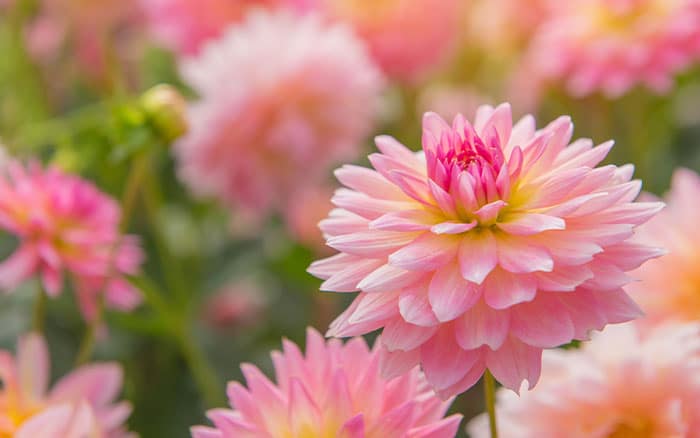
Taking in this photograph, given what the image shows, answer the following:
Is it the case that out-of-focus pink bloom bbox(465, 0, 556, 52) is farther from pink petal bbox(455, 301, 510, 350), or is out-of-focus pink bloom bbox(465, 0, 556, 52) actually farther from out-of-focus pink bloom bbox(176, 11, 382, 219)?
pink petal bbox(455, 301, 510, 350)

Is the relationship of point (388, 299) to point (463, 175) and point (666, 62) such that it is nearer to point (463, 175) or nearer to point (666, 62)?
point (463, 175)

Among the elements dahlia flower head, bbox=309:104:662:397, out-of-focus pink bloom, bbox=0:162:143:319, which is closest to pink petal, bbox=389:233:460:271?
dahlia flower head, bbox=309:104:662:397

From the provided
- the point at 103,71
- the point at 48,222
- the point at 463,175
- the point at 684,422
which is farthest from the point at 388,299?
the point at 103,71

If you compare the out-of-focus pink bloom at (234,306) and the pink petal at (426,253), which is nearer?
the pink petal at (426,253)

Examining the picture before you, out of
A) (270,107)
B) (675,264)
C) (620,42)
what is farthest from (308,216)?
(675,264)

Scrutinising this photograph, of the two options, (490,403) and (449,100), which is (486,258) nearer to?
(490,403)

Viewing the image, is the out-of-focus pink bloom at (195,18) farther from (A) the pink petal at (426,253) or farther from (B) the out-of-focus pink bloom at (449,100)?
(A) the pink petal at (426,253)

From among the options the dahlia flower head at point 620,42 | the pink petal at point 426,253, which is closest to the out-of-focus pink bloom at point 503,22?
the dahlia flower head at point 620,42
